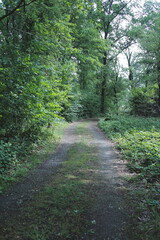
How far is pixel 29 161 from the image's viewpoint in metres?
6.42

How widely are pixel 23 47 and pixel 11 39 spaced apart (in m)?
0.69

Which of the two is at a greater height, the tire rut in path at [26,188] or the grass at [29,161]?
the grass at [29,161]

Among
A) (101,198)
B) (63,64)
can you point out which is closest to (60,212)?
(101,198)

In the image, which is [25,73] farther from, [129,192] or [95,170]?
[129,192]

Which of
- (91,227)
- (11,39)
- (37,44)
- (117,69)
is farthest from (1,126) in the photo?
(117,69)

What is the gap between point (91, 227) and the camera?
2977 mm

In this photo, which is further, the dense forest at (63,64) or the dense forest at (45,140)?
the dense forest at (63,64)

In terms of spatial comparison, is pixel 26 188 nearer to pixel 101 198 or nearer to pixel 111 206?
pixel 101 198

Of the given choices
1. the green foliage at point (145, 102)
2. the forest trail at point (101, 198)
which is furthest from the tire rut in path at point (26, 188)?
the green foliage at point (145, 102)

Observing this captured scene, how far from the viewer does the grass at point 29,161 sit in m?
4.71

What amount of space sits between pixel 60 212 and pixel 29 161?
3470 millimetres

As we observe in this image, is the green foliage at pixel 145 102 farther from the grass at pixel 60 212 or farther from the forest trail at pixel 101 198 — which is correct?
the grass at pixel 60 212

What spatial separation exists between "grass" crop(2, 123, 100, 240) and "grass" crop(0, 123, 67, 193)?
1.08 metres

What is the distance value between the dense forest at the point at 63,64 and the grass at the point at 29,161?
15.0 inches
